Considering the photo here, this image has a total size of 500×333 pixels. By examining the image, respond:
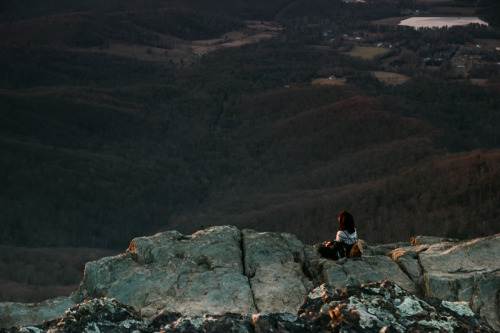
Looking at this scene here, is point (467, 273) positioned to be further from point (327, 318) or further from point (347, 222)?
point (327, 318)

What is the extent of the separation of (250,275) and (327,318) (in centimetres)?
918

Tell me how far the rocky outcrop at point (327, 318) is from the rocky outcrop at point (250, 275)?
5.51 meters

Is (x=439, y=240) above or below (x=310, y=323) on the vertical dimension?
below

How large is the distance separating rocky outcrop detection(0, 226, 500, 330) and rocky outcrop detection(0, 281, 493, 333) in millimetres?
5508

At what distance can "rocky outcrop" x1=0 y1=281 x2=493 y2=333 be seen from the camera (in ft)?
36.2

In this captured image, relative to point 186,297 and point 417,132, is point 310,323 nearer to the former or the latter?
point 186,297

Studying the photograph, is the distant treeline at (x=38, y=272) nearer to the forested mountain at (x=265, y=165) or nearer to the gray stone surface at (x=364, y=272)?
the forested mountain at (x=265, y=165)

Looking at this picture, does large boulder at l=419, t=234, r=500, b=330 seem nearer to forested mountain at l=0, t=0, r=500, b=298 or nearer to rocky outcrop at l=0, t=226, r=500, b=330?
rocky outcrop at l=0, t=226, r=500, b=330

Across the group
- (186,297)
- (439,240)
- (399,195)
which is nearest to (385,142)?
(399,195)

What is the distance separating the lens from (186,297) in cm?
1892

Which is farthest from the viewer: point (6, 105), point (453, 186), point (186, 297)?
point (6, 105)

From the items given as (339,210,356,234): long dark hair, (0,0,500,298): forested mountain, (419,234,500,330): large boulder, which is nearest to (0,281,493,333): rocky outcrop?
(419,234,500,330): large boulder

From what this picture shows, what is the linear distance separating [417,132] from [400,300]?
138509 millimetres

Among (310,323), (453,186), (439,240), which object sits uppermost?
(310,323)
